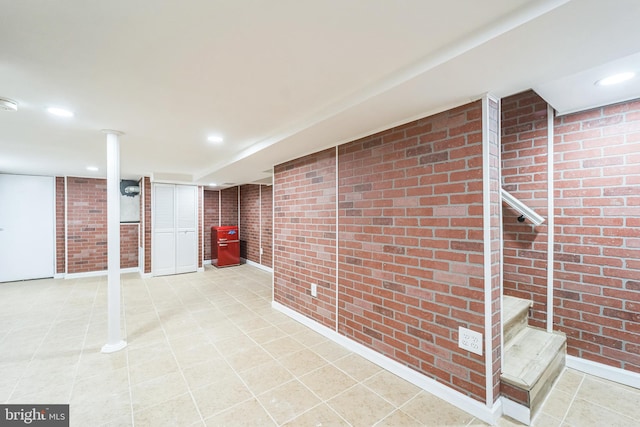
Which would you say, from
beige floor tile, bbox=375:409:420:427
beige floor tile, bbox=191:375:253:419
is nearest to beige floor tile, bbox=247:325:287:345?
beige floor tile, bbox=191:375:253:419

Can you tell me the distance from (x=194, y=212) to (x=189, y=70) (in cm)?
526

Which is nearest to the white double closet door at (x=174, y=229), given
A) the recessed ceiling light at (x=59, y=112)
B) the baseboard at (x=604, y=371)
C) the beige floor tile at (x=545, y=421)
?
the recessed ceiling light at (x=59, y=112)

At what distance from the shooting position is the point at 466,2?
3.43 feet

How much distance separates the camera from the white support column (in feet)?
8.64

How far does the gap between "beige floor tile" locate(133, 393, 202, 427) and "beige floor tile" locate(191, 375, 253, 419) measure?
0.06 metres

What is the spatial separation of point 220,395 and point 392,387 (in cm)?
131

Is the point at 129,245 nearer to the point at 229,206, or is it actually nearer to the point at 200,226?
the point at 200,226

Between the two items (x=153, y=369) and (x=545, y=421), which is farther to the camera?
(x=153, y=369)

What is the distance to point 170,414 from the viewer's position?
177 cm

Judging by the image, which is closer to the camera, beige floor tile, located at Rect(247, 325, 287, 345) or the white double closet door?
beige floor tile, located at Rect(247, 325, 287, 345)

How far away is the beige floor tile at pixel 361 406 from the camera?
5.61 feet

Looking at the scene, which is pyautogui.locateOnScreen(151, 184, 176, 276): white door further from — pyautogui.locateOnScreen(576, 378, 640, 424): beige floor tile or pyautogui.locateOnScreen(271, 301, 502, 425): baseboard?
pyautogui.locateOnScreen(576, 378, 640, 424): beige floor tile

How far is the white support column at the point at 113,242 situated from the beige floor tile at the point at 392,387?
2.52 meters

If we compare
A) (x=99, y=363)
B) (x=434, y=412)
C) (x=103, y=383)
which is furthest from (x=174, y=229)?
(x=434, y=412)
